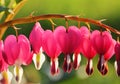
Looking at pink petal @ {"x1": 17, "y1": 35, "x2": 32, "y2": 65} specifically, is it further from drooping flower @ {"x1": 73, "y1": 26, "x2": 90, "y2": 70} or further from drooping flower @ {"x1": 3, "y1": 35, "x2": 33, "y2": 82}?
drooping flower @ {"x1": 73, "y1": 26, "x2": 90, "y2": 70}

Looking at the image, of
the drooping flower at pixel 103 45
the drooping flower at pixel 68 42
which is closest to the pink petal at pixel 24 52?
the drooping flower at pixel 68 42

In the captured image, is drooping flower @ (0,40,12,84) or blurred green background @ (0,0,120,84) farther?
blurred green background @ (0,0,120,84)

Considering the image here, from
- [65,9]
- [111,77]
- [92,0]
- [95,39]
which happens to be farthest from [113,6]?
[95,39]

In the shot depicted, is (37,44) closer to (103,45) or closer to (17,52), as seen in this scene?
(17,52)

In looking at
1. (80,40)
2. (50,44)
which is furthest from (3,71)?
(80,40)

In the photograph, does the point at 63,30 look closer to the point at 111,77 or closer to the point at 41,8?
the point at 111,77

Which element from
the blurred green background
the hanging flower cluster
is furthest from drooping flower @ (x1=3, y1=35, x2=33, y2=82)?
the blurred green background
